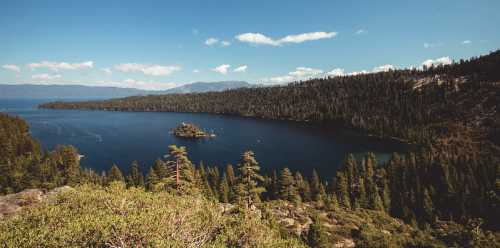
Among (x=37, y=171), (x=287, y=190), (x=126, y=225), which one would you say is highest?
(x=126, y=225)

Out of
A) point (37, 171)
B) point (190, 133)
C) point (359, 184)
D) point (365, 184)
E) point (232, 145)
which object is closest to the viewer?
point (359, 184)

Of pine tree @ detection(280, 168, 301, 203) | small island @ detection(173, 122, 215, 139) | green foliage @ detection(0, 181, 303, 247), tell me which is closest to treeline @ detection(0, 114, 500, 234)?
pine tree @ detection(280, 168, 301, 203)

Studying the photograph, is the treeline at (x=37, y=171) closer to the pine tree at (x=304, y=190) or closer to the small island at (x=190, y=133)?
the pine tree at (x=304, y=190)

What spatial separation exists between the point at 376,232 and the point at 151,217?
2822 cm

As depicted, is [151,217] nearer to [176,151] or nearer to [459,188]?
[176,151]

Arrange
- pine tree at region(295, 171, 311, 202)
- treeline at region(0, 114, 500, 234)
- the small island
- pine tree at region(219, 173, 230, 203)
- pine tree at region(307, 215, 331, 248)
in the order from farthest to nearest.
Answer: the small island
pine tree at region(295, 171, 311, 202)
pine tree at region(219, 173, 230, 203)
treeline at region(0, 114, 500, 234)
pine tree at region(307, 215, 331, 248)

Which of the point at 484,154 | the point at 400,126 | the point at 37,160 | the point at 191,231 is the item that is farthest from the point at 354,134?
the point at 191,231

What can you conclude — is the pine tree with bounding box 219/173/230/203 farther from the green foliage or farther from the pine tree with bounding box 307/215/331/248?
the green foliage

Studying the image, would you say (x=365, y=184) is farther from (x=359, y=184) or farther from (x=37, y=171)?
(x=37, y=171)

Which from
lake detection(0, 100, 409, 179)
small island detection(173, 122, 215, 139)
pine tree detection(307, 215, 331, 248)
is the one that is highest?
pine tree detection(307, 215, 331, 248)

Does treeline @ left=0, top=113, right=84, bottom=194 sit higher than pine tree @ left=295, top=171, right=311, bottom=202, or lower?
higher

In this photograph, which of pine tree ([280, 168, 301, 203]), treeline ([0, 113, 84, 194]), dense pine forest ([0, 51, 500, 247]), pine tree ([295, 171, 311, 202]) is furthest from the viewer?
treeline ([0, 113, 84, 194])

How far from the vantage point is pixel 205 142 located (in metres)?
155

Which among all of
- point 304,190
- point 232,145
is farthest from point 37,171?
point 232,145
